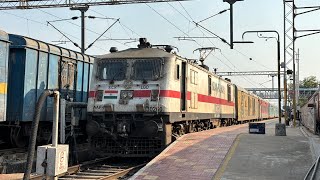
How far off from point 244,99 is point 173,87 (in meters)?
19.9

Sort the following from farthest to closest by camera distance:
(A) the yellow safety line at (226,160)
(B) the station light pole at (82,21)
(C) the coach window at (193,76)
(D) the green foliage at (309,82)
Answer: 1. (D) the green foliage at (309,82)
2. (B) the station light pole at (82,21)
3. (C) the coach window at (193,76)
4. (A) the yellow safety line at (226,160)

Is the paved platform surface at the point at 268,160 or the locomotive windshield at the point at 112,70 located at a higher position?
the locomotive windshield at the point at 112,70

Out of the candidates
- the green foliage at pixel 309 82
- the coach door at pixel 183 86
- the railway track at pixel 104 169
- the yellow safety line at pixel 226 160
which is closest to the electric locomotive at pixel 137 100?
the coach door at pixel 183 86

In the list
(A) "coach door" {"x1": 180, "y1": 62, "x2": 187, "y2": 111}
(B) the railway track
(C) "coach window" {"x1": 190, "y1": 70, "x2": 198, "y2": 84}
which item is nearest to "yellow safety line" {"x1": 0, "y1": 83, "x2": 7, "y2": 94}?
(B) the railway track

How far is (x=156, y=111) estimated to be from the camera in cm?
1255

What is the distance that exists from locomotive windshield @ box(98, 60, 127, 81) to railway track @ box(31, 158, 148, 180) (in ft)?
9.23

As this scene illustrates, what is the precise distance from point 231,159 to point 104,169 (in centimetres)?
380

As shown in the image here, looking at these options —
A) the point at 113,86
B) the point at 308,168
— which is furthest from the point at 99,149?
the point at 308,168

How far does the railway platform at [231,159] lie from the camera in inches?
385

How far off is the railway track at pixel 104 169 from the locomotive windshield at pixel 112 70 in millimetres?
2813

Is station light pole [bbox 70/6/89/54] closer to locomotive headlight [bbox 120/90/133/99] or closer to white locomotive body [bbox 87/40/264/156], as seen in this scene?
white locomotive body [bbox 87/40/264/156]

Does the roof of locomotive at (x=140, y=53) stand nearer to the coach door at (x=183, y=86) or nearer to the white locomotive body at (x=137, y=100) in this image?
the white locomotive body at (x=137, y=100)

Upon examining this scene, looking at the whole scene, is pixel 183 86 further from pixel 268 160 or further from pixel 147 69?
pixel 268 160

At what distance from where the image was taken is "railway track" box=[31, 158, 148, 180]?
1084 cm
